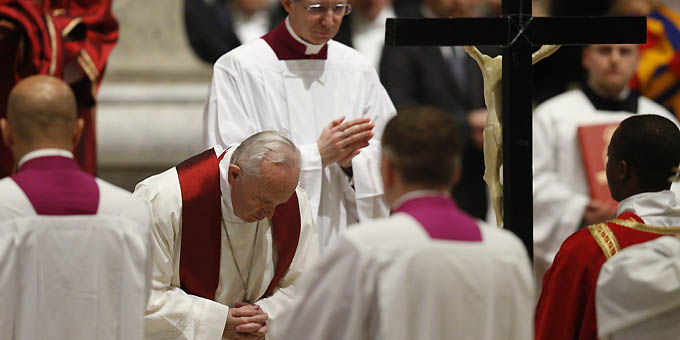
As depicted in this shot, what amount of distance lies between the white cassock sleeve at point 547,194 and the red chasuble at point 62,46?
227cm

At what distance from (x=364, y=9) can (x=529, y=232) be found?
4.28 meters

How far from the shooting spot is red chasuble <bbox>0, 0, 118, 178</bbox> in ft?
18.7

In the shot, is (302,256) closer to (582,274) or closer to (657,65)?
(582,274)

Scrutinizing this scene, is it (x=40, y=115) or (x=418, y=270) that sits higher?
(x=40, y=115)

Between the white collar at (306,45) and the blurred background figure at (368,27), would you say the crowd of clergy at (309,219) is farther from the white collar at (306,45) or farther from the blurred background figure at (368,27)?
the blurred background figure at (368,27)

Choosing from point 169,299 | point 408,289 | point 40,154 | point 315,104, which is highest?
point 40,154

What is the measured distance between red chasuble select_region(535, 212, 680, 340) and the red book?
264 cm

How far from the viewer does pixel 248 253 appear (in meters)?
4.62

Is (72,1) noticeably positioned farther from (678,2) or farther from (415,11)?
(678,2)

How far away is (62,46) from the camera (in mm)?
5742

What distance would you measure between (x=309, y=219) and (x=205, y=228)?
401 millimetres

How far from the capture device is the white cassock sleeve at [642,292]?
354 centimetres

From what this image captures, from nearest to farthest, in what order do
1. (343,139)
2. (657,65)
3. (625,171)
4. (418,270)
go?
(418,270) → (625,171) → (343,139) → (657,65)

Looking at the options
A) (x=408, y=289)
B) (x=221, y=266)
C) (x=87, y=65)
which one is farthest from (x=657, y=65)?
(x=408, y=289)
